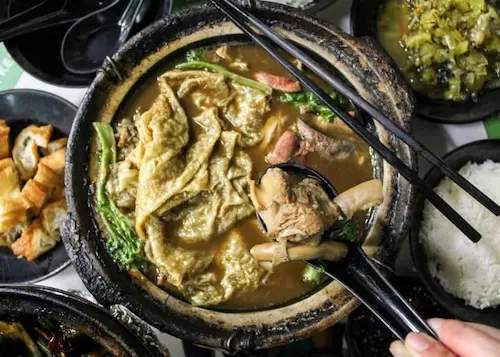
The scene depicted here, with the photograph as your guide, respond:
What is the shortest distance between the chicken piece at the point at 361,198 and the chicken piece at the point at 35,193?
1.67 metres

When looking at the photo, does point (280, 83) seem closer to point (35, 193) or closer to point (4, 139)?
point (35, 193)

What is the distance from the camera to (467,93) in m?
3.27

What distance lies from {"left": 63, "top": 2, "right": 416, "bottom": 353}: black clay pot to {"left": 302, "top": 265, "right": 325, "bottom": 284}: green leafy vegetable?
55 mm

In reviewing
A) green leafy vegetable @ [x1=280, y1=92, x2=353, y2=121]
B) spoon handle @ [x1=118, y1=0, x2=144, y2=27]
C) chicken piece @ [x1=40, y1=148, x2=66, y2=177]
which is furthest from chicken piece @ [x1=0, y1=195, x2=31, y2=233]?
green leafy vegetable @ [x1=280, y1=92, x2=353, y2=121]

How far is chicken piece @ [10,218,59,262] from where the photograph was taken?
3230 millimetres

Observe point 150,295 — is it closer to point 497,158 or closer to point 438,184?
point 438,184

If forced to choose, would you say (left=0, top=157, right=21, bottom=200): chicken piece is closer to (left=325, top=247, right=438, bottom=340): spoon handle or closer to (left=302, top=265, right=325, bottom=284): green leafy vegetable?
(left=302, top=265, right=325, bottom=284): green leafy vegetable

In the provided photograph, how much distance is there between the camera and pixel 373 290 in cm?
233

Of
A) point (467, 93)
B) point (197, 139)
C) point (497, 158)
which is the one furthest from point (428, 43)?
point (197, 139)

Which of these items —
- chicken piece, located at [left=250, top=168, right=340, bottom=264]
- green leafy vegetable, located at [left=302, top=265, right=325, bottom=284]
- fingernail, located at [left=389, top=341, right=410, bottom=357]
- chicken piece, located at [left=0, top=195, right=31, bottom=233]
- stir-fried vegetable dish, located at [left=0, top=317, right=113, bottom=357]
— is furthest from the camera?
chicken piece, located at [left=0, top=195, right=31, bottom=233]

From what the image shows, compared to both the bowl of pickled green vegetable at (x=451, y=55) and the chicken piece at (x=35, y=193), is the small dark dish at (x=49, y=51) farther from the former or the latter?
the bowl of pickled green vegetable at (x=451, y=55)

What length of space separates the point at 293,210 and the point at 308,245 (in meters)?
0.16

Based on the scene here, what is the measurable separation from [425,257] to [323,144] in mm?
900

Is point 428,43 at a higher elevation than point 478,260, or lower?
higher
